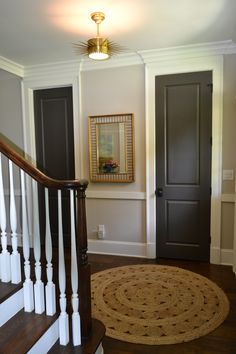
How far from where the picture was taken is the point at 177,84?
11.7 feet

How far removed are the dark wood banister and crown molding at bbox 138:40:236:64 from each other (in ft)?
8.00

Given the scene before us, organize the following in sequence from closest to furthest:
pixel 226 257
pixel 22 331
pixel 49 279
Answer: pixel 22 331 → pixel 49 279 → pixel 226 257

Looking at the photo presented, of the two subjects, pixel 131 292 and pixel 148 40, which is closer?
pixel 131 292

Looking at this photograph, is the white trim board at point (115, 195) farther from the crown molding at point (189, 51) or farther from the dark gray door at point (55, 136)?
the crown molding at point (189, 51)

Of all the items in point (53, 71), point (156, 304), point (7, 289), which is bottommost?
point (156, 304)

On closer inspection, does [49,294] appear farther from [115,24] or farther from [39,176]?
[115,24]

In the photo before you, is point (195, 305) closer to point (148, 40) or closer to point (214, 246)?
point (214, 246)

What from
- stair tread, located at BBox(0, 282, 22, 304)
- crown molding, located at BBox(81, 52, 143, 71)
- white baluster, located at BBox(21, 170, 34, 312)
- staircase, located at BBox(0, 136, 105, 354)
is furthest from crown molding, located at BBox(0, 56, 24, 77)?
stair tread, located at BBox(0, 282, 22, 304)

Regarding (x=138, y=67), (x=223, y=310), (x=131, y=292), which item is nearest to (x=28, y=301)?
(x=131, y=292)

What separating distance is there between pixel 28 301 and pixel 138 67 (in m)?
3.00

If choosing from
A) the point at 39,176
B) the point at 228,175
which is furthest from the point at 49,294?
the point at 228,175

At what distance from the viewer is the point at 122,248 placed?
3.94 m

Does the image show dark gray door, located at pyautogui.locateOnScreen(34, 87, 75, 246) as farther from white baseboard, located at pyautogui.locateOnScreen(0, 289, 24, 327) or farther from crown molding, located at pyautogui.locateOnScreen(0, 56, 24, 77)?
white baseboard, located at pyautogui.locateOnScreen(0, 289, 24, 327)

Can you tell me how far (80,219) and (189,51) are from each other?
106 inches
